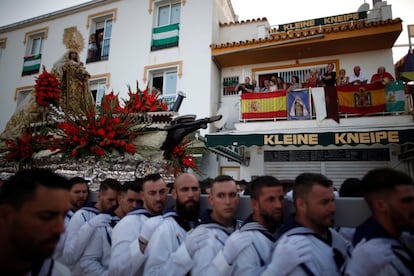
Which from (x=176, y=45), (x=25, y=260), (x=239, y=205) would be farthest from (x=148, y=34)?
(x=25, y=260)

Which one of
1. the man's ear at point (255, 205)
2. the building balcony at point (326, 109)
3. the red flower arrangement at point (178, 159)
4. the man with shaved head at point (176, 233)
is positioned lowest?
the man with shaved head at point (176, 233)

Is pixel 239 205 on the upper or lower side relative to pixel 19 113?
lower

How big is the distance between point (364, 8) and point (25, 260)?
45.6 feet

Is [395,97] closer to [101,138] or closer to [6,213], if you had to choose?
[101,138]

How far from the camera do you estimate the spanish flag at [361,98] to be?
27.1 ft

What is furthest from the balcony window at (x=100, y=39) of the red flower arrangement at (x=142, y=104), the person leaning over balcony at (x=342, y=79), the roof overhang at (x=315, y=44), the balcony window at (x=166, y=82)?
the person leaning over balcony at (x=342, y=79)

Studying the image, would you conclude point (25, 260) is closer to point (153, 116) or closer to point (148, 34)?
point (153, 116)

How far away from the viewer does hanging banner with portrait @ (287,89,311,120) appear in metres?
8.88

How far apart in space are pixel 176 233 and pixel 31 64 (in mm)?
16539

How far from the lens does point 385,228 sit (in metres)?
1.60

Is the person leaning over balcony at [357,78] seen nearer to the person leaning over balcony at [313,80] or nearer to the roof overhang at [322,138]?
the person leaning over balcony at [313,80]

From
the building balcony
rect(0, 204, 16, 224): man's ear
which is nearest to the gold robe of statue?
rect(0, 204, 16, 224): man's ear

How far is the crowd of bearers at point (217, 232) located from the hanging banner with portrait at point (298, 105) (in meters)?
6.97

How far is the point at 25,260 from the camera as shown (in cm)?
124
